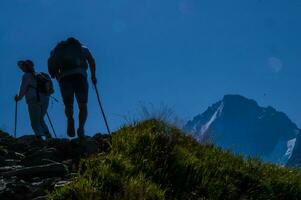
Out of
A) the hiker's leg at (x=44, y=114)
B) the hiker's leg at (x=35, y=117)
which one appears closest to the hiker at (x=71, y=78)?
the hiker's leg at (x=35, y=117)

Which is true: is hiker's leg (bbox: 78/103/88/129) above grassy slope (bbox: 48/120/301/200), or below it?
above

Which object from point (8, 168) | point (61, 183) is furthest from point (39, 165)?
point (61, 183)

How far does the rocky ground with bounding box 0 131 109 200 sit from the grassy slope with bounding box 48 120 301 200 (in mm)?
367

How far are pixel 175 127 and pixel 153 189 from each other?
123 inches

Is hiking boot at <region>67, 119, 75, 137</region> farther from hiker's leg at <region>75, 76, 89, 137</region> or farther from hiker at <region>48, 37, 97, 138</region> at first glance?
hiker's leg at <region>75, 76, 89, 137</region>

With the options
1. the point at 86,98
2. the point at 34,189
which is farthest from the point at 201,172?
the point at 86,98

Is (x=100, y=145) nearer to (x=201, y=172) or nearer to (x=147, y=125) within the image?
(x=147, y=125)

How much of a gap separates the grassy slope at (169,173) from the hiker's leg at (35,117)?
5.88 meters

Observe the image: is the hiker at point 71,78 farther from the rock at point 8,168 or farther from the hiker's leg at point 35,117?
Result: the rock at point 8,168

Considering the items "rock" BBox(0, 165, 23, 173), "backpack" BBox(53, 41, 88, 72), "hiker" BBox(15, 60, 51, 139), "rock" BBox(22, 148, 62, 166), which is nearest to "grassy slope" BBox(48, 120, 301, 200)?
"rock" BBox(22, 148, 62, 166)

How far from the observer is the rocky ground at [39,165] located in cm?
710

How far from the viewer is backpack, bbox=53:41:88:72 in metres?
13.6

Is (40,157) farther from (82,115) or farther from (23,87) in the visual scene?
(23,87)

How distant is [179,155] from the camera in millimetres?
9258
